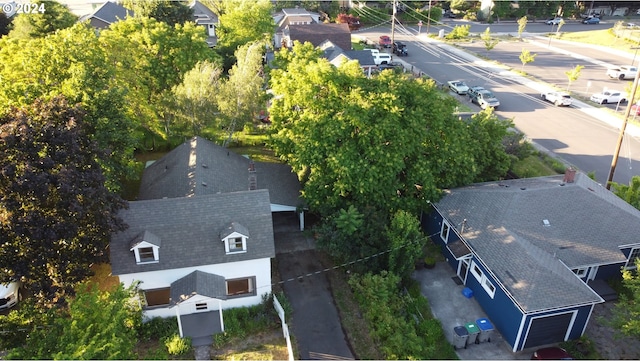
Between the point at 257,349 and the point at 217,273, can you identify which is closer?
the point at 257,349

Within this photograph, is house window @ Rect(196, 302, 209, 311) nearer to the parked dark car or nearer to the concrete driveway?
the concrete driveway

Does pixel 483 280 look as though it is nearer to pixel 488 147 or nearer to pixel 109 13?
pixel 488 147

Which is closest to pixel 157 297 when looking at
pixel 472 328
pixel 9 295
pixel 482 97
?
pixel 9 295

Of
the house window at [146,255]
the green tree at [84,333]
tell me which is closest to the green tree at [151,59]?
the house window at [146,255]

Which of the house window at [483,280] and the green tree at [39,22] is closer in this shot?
the house window at [483,280]

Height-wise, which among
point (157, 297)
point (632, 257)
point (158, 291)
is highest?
point (632, 257)

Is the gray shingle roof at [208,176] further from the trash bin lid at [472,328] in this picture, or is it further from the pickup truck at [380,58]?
the pickup truck at [380,58]

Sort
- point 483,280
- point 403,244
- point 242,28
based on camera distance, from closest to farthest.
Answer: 1. point 483,280
2. point 403,244
3. point 242,28
